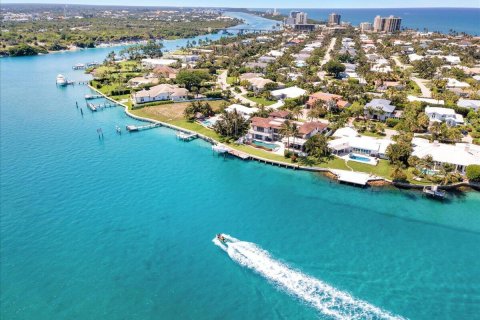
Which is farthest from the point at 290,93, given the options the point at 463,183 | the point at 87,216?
the point at 87,216

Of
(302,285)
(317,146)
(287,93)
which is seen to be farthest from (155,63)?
(302,285)

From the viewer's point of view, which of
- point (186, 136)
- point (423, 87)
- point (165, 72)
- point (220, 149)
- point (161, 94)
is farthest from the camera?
point (165, 72)

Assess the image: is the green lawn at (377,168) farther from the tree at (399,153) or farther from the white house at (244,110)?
the white house at (244,110)

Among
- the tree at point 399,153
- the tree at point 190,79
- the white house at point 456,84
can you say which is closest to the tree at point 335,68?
the white house at point 456,84

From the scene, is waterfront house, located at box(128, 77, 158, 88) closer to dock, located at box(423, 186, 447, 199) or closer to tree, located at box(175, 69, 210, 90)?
tree, located at box(175, 69, 210, 90)

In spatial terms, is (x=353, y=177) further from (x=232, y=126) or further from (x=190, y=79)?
(x=190, y=79)
